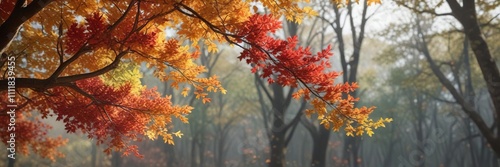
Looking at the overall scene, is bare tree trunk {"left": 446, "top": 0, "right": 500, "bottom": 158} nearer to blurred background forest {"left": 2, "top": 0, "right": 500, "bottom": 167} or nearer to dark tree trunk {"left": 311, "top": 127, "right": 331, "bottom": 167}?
blurred background forest {"left": 2, "top": 0, "right": 500, "bottom": 167}

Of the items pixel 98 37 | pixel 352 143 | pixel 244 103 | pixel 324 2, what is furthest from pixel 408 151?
pixel 98 37

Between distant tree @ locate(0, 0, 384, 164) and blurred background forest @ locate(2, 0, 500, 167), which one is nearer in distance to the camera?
distant tree @ locate(0, 0, 384, 164)

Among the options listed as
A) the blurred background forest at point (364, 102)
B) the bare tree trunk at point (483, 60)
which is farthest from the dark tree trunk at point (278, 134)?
the bare tree trunk at point (483, 60)

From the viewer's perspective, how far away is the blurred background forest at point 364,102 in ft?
52.3

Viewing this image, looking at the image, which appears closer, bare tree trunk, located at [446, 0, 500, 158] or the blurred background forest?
bare tree trunk, located at [446, 0, 500, 158]

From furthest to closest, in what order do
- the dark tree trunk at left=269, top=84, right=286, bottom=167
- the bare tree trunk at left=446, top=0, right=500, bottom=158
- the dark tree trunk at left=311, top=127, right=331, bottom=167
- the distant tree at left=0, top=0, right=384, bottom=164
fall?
the dark tree trunk at left=311, top=127, right=331, bottom=167, the dark tree trunk at left=269, top=84, right=286, bottom=167, the bare tree trunk at left=446, top=0, right=500, bottom=158, the distant tree at left=0, top=0, right=384, bottom=164

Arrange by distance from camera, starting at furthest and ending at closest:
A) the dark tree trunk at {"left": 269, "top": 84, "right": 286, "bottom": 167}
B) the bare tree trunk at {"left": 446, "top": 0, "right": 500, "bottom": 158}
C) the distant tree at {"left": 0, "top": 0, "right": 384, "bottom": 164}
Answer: the dark tree trunk at {"left": 269, "top": 84, "right": 286, "bottom": 167}
the bare tree trunk at {"left": 446, "top": 0, "right": 500, "bottom": 158}
the distant tree at {"left": 0, "top": 0, "right": 384, "bottom": 164}

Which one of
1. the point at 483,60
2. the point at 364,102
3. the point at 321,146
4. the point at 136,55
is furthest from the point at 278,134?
the point at 364,102

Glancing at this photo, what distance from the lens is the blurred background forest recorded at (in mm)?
15938

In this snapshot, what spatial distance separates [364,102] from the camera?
3953 cm

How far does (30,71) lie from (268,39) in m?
5.87

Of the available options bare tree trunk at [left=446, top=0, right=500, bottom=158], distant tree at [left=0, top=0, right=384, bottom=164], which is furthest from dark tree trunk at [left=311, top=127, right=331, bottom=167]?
distant tree at [left=0, top=0, right=384, bottom=164]

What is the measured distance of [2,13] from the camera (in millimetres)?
5656

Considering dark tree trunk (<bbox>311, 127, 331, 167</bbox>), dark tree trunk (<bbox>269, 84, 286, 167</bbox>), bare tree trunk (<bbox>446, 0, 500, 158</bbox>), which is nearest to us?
bare tree trunk (<bbox>446, 0, 500, 158</bbox>)
